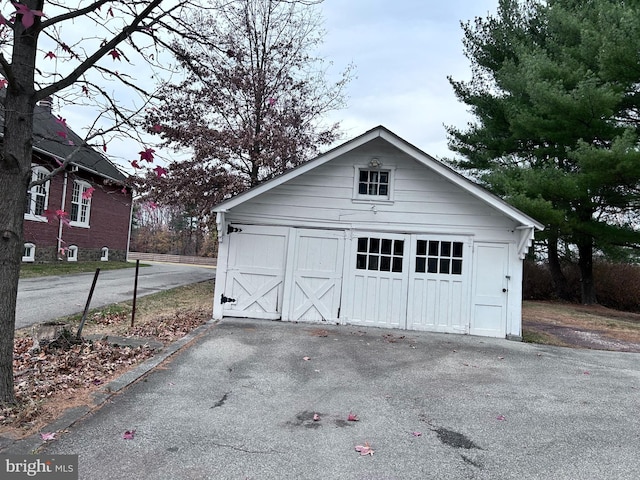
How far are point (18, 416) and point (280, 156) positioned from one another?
12.2 m

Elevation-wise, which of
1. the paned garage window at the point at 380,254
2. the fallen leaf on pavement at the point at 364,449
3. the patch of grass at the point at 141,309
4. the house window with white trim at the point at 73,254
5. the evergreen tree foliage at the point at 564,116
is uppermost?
the evergreen tree foliage at the point at 564,116

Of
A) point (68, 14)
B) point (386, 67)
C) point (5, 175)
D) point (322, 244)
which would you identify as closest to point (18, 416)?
point (5, 175)

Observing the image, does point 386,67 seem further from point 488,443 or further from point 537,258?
point 537,258

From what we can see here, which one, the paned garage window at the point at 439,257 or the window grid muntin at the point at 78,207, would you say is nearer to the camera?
the paned garage window at the point at 439,257

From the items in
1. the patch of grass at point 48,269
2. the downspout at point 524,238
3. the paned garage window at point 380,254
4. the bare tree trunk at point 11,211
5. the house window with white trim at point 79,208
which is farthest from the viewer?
the house window with white trim at point 79,208

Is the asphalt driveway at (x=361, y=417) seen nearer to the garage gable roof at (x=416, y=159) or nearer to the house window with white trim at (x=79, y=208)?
the garage gable roof at (x=416, y=159)

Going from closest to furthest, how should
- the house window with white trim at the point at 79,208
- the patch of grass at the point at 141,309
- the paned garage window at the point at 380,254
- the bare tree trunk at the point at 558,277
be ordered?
1. the patch of grass at the point at 141,309
2. the paned garage window at the point at 380,254
3. the bare tree trunk at the point at 558,277
4. the house window with white trim at the point at 79,208

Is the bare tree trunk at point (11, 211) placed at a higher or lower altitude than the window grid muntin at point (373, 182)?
lower

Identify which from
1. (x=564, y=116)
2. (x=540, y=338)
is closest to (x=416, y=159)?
(x=540, y=338)

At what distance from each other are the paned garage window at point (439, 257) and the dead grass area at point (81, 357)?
4725 millimetres

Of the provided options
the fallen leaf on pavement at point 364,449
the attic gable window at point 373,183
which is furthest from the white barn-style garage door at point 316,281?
the fallen leaf on pavement at point 364,449

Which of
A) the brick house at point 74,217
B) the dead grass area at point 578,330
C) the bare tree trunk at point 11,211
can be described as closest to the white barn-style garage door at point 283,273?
the dead grass area at point 578,330

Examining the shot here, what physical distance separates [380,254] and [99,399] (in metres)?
6.05

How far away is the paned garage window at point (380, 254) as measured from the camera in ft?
29.6
